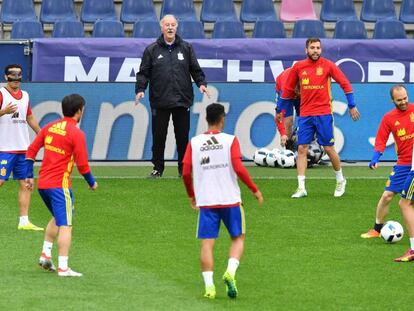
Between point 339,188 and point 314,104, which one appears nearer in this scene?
point 314,104

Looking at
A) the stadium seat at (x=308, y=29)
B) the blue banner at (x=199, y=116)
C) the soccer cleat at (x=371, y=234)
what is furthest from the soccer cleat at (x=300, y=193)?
the stadium seat at (x=308, y=29)

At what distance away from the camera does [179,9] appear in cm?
2589

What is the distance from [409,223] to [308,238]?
1.87 meters

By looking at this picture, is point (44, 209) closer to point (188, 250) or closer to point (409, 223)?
point (188, 250)

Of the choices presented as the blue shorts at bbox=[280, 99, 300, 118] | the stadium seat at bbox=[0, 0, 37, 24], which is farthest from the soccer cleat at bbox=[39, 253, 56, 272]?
the stadium seat at bbox=[0, 0, 37, 24]

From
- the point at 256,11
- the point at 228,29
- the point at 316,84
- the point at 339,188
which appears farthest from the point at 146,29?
the point at 339,188

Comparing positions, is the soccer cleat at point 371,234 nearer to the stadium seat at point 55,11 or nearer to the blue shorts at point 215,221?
the blue shorts at point 215,221

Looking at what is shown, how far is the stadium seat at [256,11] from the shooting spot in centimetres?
2627

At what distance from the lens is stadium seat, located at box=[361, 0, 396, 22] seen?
1051 inches

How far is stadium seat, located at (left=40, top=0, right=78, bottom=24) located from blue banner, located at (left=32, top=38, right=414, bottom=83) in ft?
8.35

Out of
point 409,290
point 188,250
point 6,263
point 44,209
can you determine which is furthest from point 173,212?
point 409,290

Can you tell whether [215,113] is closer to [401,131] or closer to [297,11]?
[401,131]

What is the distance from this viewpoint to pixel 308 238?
14812 mm

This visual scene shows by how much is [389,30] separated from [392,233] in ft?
38.8
